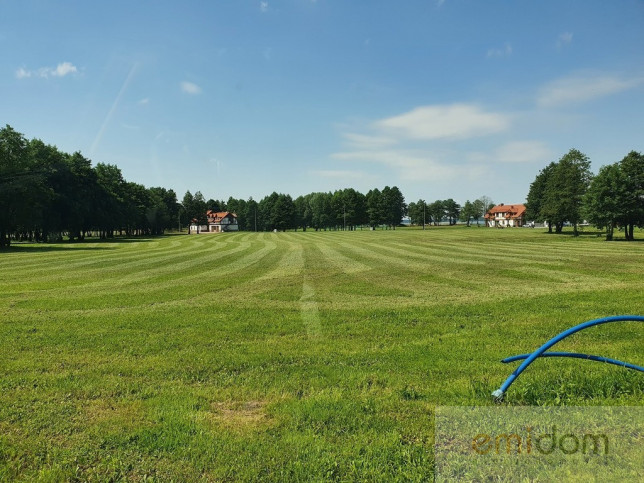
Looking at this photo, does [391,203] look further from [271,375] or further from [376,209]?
[271,375]

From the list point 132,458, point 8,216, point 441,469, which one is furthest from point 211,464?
point 8,216

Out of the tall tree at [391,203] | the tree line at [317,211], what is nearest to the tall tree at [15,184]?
the tree line at [317,211]

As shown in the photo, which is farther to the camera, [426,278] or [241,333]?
[426,278]

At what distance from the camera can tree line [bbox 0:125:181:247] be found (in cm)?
4756

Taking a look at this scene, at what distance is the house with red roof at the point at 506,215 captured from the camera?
180625mm

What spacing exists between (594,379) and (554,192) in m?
80.2

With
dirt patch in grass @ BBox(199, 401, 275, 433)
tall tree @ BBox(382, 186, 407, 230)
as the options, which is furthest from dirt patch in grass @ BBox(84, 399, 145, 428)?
tall tree @ BBox(382, 186, 407, 230)

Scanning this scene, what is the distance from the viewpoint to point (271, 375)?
632 centimetres

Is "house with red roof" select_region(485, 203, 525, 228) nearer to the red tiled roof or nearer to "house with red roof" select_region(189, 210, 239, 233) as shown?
the red tiled roof

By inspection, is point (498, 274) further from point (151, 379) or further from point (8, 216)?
point (8, 216)

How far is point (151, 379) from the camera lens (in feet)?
20.2

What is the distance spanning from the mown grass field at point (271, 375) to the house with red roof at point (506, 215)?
616 feet

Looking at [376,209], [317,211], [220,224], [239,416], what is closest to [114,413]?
A: [239,416]

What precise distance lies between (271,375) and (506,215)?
205m
